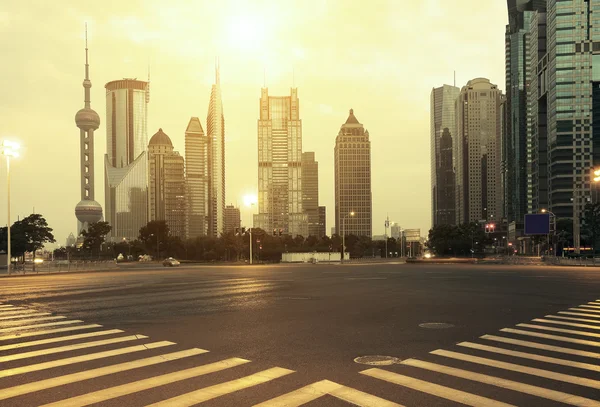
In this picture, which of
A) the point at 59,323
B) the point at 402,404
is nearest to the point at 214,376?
the point at 402,404

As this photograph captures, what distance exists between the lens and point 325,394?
693 centimetres

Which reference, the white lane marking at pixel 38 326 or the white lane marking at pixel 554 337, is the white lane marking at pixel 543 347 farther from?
the white lane marking at pixel 38 326

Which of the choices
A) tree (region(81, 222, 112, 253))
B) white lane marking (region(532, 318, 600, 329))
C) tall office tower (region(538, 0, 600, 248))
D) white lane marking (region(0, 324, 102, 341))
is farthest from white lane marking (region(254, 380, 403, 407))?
tall office tower (region(538, 0, 600, 248))

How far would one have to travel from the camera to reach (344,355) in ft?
30.5

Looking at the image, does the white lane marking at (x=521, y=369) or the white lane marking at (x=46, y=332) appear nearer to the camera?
the white lane marking at (x=521, y=369)

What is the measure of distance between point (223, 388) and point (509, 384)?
413 centimetres

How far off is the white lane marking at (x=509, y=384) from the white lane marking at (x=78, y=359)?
16.7 feet

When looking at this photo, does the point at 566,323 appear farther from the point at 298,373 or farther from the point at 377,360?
the point at 298,373

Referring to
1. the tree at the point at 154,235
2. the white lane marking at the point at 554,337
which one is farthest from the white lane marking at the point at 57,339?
the tree at the point at 154,235

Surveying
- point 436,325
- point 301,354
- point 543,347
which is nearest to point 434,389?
point 301,354

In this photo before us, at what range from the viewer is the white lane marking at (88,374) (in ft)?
23.6

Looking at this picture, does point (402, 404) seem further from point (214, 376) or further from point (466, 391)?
point (214, 376)

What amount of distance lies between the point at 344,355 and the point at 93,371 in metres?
4.31

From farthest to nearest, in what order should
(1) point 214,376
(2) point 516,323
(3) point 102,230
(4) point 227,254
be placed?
1. (4) point 227,254
2. (3) point 102,230
3. (2) point 516,323
4. (1) point 214,376
